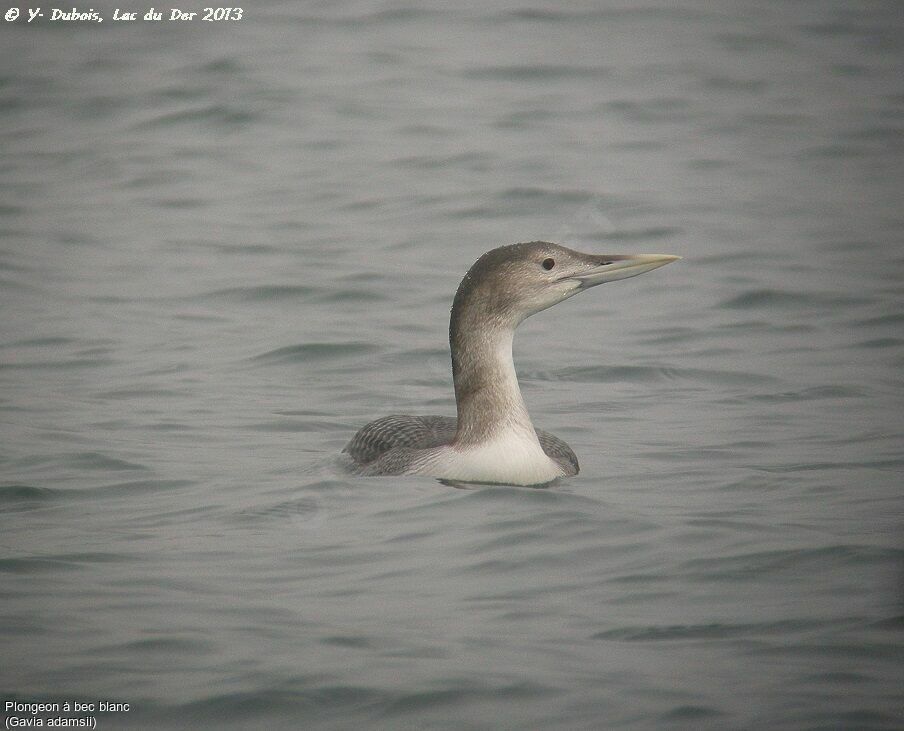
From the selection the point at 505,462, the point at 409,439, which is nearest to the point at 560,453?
the point at 505,462

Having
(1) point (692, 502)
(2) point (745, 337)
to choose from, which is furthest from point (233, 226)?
(1) point (692, 502)

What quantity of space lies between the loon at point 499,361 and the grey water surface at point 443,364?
18 centimetres

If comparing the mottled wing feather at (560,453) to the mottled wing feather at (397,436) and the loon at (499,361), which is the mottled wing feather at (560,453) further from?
the mottled wing feather at (397,436)

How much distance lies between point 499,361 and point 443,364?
2602 mm

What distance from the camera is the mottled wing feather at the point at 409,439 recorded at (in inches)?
266

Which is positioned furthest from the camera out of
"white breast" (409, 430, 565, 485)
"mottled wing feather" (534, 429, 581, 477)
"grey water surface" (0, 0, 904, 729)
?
"mottled wing feather" (534, 429, 581, 477)

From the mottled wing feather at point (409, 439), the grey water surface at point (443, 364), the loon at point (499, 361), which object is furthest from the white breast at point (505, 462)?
the mottled wing feather at point (409, 439)

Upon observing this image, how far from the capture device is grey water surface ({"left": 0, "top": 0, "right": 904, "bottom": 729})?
452 cm

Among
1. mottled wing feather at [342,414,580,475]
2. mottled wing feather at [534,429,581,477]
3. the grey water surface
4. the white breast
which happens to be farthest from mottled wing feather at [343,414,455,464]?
mottled wing feather at [534,429,581,477]

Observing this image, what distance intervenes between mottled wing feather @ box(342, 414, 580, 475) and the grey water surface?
0.13 m

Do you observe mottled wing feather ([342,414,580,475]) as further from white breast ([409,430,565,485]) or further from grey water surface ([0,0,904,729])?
white breast ([409,430,565,485])

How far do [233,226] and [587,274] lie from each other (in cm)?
679

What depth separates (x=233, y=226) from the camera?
1289cm

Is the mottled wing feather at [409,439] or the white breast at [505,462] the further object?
the mottled wing feather at [409,439]
